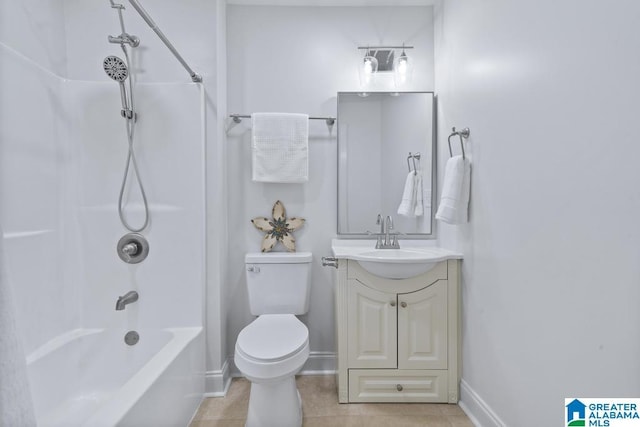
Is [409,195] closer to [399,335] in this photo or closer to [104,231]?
[399,335]

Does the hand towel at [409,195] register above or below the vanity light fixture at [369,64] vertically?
below

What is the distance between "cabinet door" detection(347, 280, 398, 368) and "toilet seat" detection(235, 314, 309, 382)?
301 mm

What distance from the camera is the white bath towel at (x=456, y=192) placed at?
1529 mm

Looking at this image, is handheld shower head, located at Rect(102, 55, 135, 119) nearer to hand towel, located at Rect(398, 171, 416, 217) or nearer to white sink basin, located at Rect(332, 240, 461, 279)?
white sink basin, located at Rect(332, 240, 461, 279)

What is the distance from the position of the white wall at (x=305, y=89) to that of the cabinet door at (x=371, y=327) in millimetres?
443

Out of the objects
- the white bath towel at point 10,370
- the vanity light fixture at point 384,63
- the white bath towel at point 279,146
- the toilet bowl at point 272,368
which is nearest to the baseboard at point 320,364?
the toilet bowl at point 272,368

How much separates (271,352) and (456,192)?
1139 millimetres

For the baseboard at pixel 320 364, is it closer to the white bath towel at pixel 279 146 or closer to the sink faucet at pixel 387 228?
the sink faucet at pixel 387 228

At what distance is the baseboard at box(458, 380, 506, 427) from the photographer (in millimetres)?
1361

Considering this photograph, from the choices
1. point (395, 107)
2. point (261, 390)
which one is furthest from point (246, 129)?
point (261, 390)

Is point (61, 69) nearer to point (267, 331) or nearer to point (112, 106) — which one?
point (112, 106)

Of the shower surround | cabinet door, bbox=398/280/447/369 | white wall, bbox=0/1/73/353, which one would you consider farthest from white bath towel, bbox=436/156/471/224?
white wall, bbox=0/1/73/353

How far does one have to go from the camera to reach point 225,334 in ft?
6.51

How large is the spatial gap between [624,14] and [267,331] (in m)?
1.67
